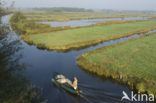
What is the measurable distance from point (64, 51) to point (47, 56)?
14.1ft

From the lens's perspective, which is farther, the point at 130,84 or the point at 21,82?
the point at 130,84

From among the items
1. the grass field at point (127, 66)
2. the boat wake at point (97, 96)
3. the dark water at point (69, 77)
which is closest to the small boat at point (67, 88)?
the dark water at point (69, 77)

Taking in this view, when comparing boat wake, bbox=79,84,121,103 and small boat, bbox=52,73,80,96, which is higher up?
small boat, bbox=52,73,80,96

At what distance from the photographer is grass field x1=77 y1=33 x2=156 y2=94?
14877 millimetres

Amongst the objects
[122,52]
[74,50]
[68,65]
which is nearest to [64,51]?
[74,50]

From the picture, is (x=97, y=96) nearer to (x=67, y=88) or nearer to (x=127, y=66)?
(x=67, y=88)

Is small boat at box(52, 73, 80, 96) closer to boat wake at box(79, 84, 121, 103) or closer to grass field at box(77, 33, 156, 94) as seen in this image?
boat wake at box(79, 84, 121, 103)

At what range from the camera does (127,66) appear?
18750mm

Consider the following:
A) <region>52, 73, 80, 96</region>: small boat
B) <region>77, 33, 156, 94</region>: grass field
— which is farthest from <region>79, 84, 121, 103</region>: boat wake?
<region>77, 33, 156, 94</region>: grass field

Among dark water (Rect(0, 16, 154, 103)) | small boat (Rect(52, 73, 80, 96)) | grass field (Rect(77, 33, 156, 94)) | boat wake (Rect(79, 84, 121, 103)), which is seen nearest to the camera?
boat wake (Rect(79, 84, 121, 103))

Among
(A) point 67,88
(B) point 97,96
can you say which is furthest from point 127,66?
(A) point 67,88

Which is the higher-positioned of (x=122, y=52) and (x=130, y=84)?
(x=122, y=52)

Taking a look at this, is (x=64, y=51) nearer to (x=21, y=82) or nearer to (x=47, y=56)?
(x=47, y=56)

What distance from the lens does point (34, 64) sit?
2162 cm
